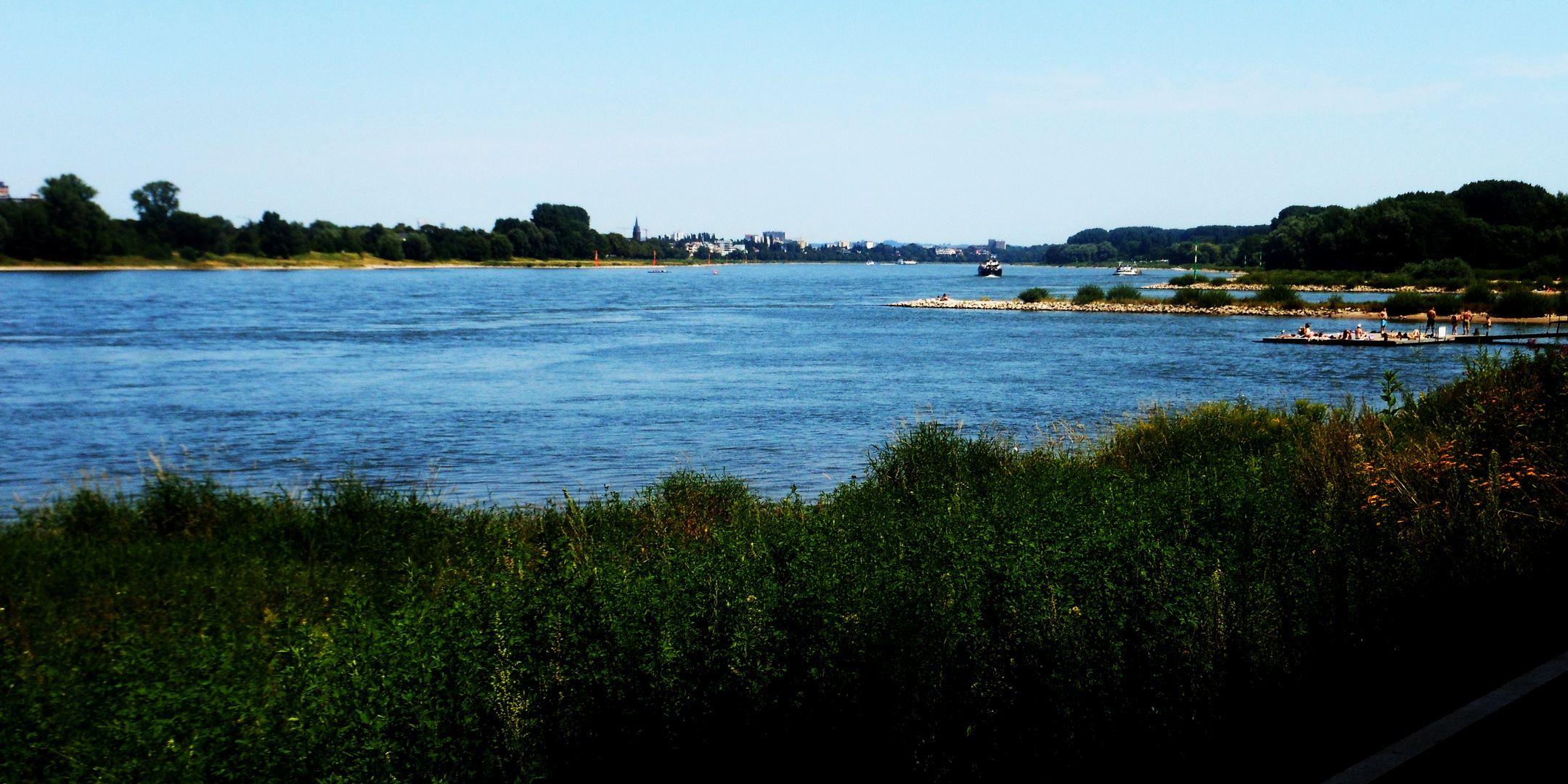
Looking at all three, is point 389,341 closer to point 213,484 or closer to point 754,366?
point 754,366

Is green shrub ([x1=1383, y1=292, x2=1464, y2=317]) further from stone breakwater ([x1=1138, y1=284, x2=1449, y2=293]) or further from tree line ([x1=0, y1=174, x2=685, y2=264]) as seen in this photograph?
tree line ([x1=0, y1=174, x2=685, y2=264])

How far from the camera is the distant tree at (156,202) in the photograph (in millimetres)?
191125

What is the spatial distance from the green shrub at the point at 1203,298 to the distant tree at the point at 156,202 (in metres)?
168

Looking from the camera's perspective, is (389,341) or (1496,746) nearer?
(1496,746)

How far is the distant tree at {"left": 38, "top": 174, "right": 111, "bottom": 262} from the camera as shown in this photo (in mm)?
155250

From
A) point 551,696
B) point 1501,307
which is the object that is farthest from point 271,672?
point 1501,307

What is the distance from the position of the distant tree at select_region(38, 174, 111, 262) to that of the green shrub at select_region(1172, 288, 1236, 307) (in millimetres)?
145188

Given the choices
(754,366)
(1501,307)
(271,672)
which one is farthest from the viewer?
(1501,307)

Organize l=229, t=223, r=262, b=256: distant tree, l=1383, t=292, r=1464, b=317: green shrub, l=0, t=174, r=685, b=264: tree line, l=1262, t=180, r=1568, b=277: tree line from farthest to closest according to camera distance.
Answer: l=229, t=223, r=262, b=256: distant tree, l=0, t=174, r=685, b=264: tree line, l=1262, t=180, r=1568, b=277: tree line, l=1383, t=292, r=1464, b=317: green shrub

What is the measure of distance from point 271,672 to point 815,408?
89.0 feet

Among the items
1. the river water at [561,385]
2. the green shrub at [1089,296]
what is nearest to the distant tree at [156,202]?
the river water at [561,385]

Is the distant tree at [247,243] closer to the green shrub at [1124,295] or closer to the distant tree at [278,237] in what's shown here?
the distant tree at [278,237]

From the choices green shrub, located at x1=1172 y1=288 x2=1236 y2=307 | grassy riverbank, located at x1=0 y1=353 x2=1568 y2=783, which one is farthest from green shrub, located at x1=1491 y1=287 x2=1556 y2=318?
grassy riverbank, located at x1=0 y1=353 x2=1568 y2=783

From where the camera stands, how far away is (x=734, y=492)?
46.9 ft
